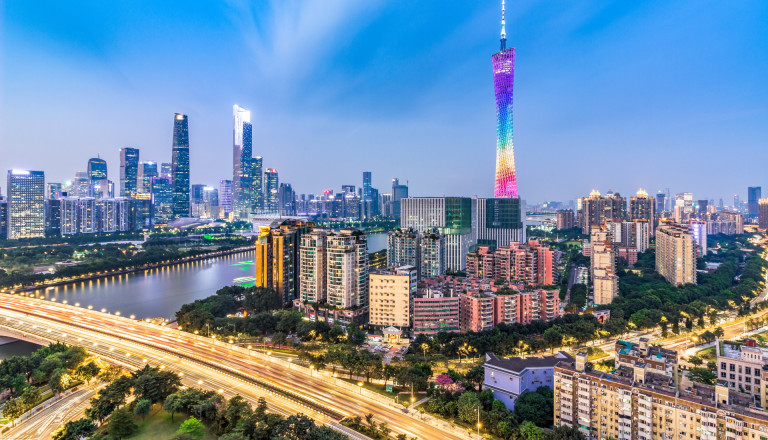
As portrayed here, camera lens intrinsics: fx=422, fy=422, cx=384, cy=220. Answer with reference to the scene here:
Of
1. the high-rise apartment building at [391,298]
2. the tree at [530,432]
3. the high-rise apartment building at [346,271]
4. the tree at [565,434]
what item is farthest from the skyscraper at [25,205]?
Answer: the tree at [565,434]

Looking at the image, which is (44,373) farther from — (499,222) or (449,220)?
(499,222)

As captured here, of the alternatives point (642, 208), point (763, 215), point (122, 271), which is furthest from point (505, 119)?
point (763, 215)

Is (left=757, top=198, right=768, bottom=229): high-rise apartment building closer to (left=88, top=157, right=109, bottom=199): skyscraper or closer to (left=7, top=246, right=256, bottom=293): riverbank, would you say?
(left=7, top=246, right=256, bottom=293): riverbank

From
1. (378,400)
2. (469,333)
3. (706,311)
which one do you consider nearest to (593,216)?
(706,311)

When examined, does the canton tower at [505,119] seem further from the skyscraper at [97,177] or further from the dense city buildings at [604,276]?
the skyscraper at [97,177]

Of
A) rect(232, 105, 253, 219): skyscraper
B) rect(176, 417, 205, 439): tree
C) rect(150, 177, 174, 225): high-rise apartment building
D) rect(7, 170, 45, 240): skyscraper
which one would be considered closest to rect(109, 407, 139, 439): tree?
rect(176, 417, 205, 439): tree

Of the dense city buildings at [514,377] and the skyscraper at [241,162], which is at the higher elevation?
the skyscraper at [241,162]
